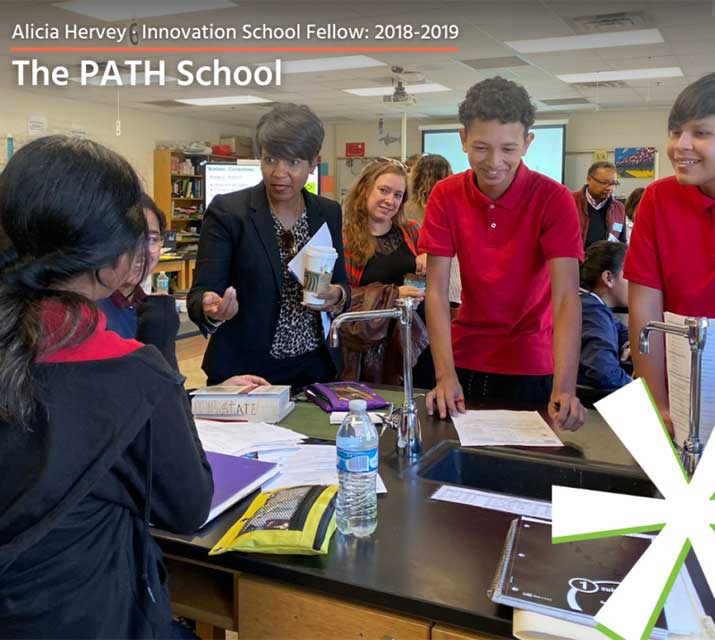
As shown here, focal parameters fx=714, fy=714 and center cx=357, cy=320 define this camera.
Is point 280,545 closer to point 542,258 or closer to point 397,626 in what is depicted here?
point 397,626

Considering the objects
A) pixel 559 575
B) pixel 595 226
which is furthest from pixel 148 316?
pixel 595 226

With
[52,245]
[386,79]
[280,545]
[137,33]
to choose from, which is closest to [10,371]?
[52,245]

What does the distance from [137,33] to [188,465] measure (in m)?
5.76

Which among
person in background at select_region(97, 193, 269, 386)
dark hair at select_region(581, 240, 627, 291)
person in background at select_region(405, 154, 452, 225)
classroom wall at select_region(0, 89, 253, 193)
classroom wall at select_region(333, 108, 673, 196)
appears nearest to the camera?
person in background at select_region(97, 193, 269, 386)

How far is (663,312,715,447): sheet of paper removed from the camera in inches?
48.5

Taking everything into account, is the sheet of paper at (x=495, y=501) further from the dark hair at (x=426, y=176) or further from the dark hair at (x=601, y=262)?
the dark hair at (x=426, y=176)

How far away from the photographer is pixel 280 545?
1083 millimetres

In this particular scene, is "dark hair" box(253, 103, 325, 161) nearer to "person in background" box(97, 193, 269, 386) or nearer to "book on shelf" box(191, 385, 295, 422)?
"person in background" box(97, 193, 269, 386)

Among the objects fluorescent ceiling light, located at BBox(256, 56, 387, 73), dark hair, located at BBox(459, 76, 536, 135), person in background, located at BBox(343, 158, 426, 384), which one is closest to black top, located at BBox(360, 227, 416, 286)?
person in background, located at BBox(343, 158, 426, 384)

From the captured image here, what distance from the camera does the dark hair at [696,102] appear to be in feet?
4.49

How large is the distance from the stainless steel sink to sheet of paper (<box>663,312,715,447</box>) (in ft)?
0.54

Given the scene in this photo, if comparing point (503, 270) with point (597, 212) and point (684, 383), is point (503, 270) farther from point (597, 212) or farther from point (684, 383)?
point (597, 212)

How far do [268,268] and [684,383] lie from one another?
1184 millimetres

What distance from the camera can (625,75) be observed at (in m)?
7.94
